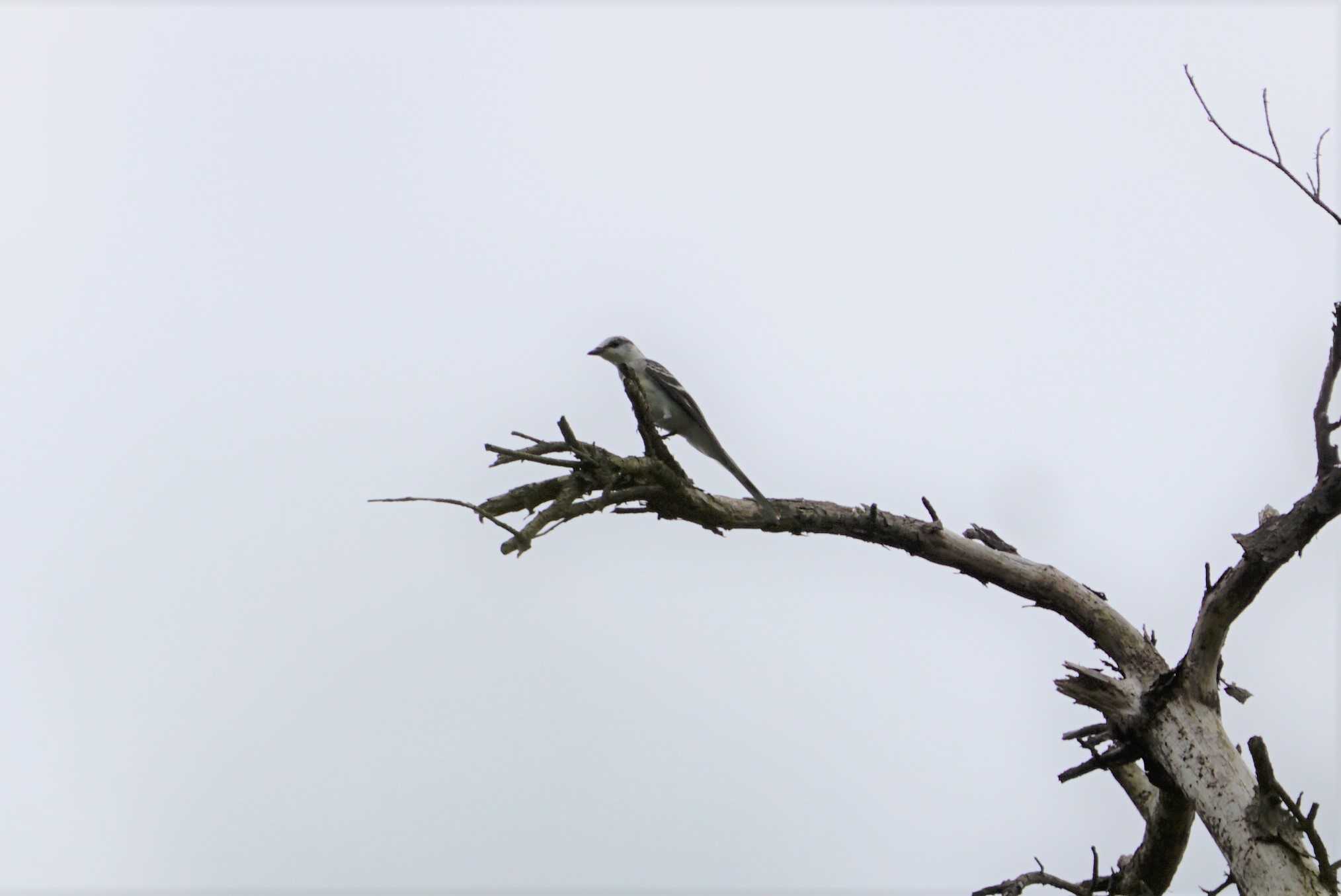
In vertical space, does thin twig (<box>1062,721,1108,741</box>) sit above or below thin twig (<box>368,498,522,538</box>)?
below

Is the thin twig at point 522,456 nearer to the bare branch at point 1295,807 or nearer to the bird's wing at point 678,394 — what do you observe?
the bird's wing at point 678,394

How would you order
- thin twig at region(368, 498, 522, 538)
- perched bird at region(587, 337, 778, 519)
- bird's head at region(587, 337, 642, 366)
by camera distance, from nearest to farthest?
1. thin twig at region(368, 498, 522, 538)
2. perched bird at region(587, 337, 778, 519)
3. bird's head at region(587, 337, 642, 366)

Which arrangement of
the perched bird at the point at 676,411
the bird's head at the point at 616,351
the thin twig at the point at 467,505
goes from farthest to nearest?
1. the bird's head at the point at 616,351
2. the perched bird at the point at 676,411
3. the thin twig at the point at 467,505

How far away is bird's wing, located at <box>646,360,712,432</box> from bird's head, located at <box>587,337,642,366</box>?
0.86 metres

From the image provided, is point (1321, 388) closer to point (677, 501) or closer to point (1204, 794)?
point (1204, 794)

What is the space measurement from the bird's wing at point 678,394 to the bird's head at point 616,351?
0.86 metres

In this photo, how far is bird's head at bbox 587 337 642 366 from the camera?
10766mm

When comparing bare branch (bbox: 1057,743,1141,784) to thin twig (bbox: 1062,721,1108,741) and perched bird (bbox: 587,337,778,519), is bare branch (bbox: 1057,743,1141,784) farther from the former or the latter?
perched bird (bbox: 587,337,778,519)

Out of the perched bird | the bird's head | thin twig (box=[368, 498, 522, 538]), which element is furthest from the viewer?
the bird's head

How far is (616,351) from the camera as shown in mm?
10797

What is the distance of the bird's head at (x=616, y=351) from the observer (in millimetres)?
10766

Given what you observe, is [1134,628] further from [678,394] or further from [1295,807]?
[678,394]

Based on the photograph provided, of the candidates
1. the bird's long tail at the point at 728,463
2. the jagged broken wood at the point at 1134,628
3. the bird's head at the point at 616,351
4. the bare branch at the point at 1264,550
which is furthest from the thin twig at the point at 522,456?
the bare branch at the point at 1264,550

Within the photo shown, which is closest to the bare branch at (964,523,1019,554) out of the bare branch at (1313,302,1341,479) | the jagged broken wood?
the jagged broken wood
